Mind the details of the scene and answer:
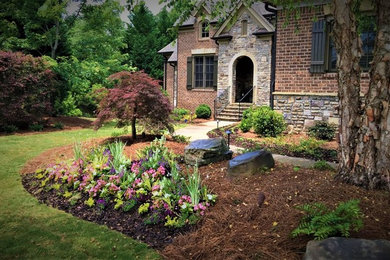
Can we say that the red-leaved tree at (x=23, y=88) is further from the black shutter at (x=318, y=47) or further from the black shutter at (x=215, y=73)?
the black shutter at (x=318, y=47)

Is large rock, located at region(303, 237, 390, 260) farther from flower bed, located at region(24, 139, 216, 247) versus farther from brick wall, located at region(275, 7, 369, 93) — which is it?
brick wall, located at region(275, 7, 369, 93)

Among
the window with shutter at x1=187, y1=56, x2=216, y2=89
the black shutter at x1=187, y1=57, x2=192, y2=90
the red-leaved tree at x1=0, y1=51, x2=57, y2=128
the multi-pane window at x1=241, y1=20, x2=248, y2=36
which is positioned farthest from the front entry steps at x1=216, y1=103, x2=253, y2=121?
the red-leaved tree at x1=0, y1=51, x2=57, y2=128

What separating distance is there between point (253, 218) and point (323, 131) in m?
6.56

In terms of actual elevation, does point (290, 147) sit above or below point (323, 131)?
below

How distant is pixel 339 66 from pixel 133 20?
31.9 metres

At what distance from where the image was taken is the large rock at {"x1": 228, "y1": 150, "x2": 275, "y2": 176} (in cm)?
464

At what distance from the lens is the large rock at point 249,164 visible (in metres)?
4.64

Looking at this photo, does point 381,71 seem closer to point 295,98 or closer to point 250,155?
point 250,155

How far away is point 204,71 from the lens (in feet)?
58.9

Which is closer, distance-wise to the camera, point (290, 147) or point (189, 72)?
point (290, 147)

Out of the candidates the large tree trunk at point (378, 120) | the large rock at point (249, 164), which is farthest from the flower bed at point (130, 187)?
the large tree trunk at point (378, 120)

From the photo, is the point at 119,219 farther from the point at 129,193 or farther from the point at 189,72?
the point at 189,72

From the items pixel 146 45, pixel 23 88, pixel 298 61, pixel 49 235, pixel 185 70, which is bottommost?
pixel 49 235

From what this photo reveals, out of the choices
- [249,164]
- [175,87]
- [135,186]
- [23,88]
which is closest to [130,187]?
[135,186]
